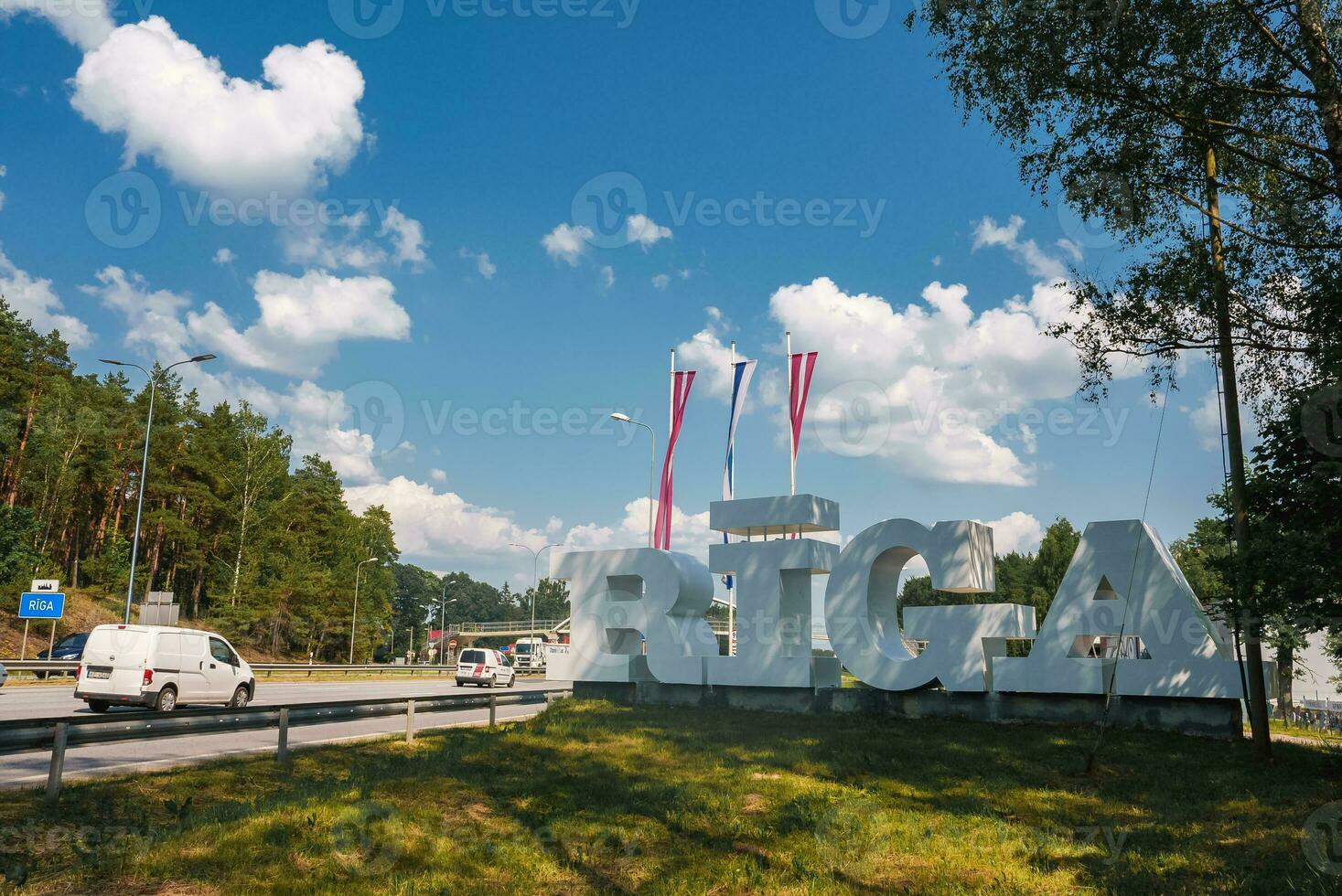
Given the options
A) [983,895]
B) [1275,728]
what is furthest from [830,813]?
[1275,728]

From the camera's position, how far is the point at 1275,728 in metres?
27.8

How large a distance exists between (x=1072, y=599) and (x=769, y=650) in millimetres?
6543

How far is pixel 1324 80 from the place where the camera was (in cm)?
1317

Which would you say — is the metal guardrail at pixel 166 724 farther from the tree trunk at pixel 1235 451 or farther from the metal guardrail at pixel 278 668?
the metal guardrail at pixel 278 668

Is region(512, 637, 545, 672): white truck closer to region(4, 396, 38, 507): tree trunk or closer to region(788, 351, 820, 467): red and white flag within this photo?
region(4, 396, 38, 507): tree trunk

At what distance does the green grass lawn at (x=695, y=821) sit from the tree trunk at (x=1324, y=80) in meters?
8.87

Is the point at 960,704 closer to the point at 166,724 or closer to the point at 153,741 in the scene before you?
the point at 166,724

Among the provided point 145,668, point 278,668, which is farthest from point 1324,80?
point 278,668

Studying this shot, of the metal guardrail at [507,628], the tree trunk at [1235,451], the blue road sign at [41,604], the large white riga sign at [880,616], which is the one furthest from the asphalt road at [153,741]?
the metal guardrail at [507,628]

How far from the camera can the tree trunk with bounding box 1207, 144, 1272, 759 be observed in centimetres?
1388

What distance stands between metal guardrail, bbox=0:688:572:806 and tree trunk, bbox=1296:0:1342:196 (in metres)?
16.5

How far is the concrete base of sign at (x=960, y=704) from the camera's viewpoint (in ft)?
52.6

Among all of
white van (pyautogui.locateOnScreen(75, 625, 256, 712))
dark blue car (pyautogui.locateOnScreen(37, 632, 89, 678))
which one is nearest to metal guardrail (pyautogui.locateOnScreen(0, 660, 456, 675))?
dark blue car (pyautogui.locateOnScreen(37, 632, 89, 678))

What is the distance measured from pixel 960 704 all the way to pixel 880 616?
2.38 m
